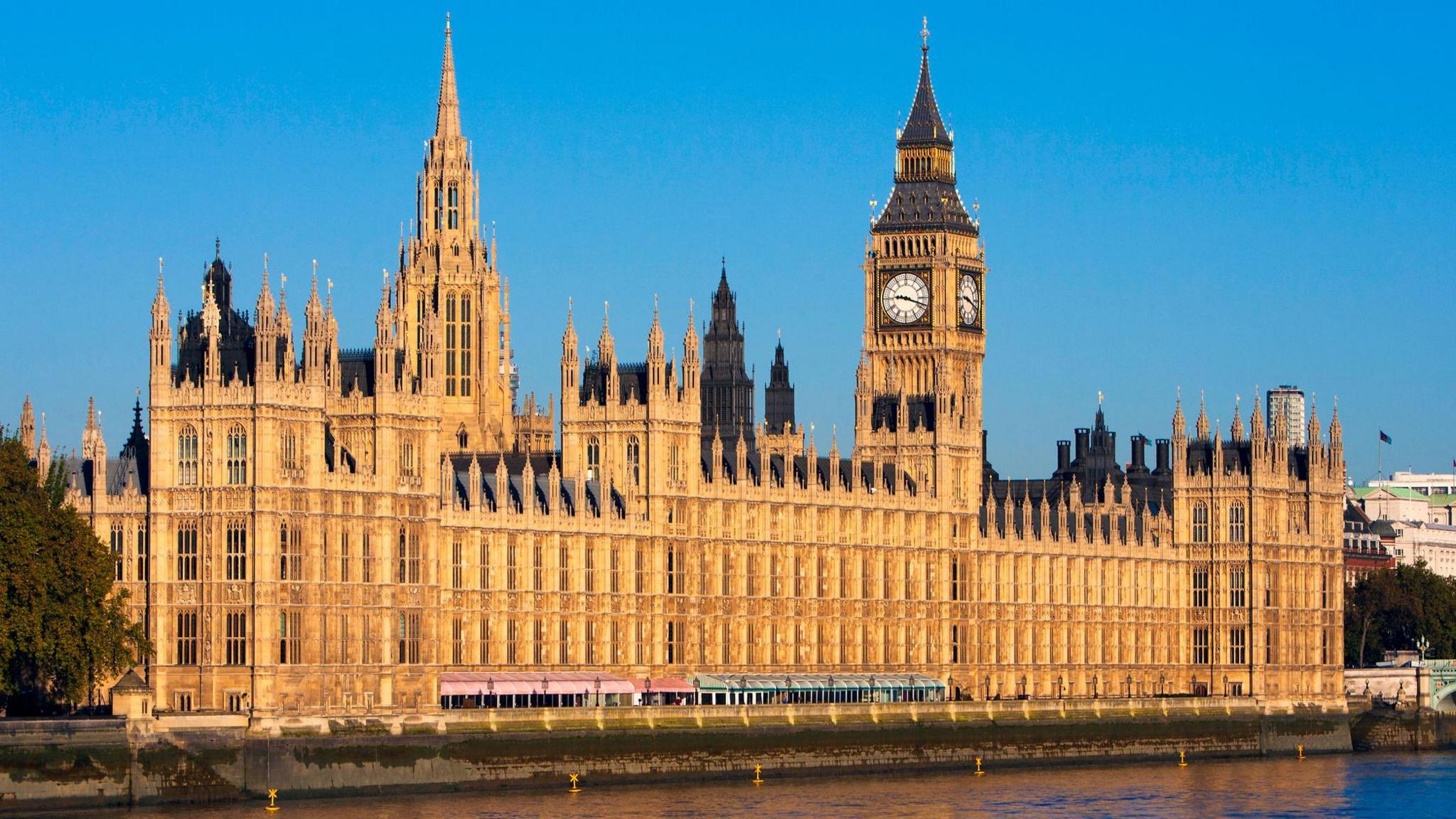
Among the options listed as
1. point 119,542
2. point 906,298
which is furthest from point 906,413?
point 119,542

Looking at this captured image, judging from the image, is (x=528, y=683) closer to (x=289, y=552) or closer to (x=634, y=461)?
(x=634, y=461)

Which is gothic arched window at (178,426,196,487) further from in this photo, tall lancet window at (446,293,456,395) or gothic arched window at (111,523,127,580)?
tall lancet window at (446,293,456,395)

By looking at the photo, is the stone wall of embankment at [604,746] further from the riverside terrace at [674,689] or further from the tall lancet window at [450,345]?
the tall lancet window at [450,345]

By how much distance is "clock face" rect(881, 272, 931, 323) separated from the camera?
189500mm

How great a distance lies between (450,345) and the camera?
170875 millimetres

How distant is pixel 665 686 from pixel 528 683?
29.3 ft

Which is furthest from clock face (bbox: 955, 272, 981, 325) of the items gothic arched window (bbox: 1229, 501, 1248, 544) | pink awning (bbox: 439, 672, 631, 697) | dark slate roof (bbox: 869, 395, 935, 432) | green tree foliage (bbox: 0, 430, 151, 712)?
green tree foliage (bbox: 0, 430, 151, 712)

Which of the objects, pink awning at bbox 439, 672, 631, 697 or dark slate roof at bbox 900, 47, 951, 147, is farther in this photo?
dark slate roof at bbox 900, 47, 951, 147

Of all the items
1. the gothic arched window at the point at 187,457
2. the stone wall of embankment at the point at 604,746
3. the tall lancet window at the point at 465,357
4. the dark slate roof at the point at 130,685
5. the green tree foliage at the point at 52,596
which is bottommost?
the stone wall of embankment at the point at 604,746

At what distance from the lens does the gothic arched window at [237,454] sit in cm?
12006

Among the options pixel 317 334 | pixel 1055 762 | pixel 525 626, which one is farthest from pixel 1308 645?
pixel 317 334

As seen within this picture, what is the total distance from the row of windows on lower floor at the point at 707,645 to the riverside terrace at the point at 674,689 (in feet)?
4.27

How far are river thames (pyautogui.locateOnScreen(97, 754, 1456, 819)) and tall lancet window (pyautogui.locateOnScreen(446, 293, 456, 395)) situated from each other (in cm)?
3745

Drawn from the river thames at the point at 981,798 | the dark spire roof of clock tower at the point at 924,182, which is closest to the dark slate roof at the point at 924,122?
the dark spire roof of clock tower at the point at 924,182
